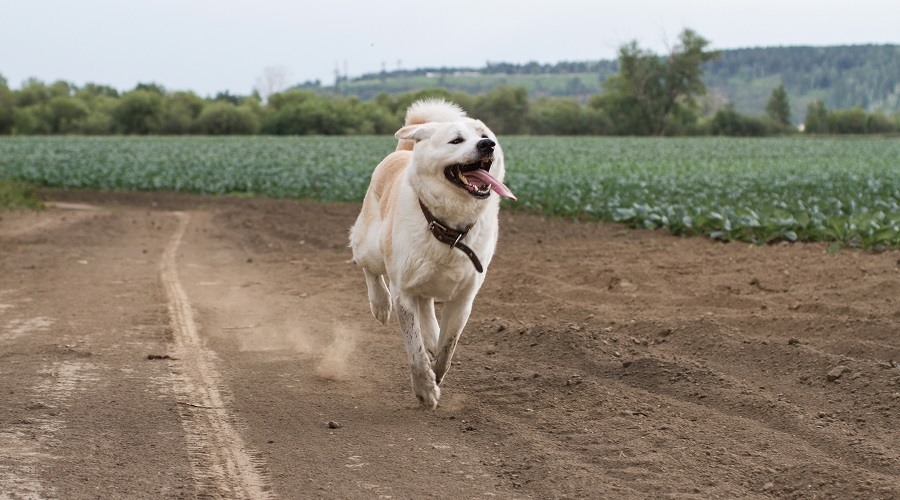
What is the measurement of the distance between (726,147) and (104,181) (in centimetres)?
3777

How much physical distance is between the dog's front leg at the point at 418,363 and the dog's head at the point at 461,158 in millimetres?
938

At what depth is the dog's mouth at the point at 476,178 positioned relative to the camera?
619 centimetres

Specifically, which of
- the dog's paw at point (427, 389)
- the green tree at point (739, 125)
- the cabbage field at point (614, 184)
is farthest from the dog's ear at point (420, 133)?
the green tree at point (739, 125)

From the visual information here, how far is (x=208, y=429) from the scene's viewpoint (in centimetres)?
609

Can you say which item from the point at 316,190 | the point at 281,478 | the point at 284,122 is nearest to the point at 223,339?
the point at 281,478

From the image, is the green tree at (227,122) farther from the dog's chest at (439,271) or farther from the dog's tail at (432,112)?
the dog's chest at (439,271)

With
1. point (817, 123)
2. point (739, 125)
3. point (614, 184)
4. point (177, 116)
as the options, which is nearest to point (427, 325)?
point (614, 184)

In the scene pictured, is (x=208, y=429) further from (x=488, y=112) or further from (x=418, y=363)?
(x=488, y=112)

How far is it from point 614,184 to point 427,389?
61.2ft

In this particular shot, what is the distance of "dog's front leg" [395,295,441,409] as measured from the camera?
659 centimetres

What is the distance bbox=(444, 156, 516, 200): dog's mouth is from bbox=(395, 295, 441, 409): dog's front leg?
37.9 inches

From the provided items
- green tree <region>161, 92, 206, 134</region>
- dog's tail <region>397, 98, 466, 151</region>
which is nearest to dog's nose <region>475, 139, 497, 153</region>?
dog's tail <region>397, 98, 466, 151</region>

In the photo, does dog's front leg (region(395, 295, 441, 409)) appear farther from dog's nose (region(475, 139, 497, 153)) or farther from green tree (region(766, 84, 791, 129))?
green tree (region(766, 84, 791, 129))

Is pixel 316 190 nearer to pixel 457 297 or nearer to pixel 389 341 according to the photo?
pixel 389 341
